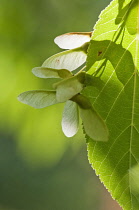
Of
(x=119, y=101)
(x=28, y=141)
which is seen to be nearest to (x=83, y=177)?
(x=28, y=141)

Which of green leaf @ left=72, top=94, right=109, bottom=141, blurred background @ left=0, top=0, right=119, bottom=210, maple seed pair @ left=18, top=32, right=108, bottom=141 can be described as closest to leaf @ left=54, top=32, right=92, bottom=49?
maple seed pair @ left=18, top=32, right=108, bottom=141

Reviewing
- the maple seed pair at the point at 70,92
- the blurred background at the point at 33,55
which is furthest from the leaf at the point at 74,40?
the blurred background at the point at 33,55

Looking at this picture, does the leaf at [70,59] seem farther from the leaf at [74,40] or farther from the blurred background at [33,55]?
the blurred background at [33,55]

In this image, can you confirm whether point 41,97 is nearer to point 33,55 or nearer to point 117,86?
point 117,86

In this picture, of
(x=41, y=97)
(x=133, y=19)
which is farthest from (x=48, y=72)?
(x=133, y=19)

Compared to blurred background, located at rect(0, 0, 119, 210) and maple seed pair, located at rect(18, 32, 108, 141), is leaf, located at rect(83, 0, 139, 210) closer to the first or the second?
maple seed pair, located at rect(18, 32, 108, 141)

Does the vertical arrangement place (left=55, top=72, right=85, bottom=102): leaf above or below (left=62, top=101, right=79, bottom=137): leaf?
above
